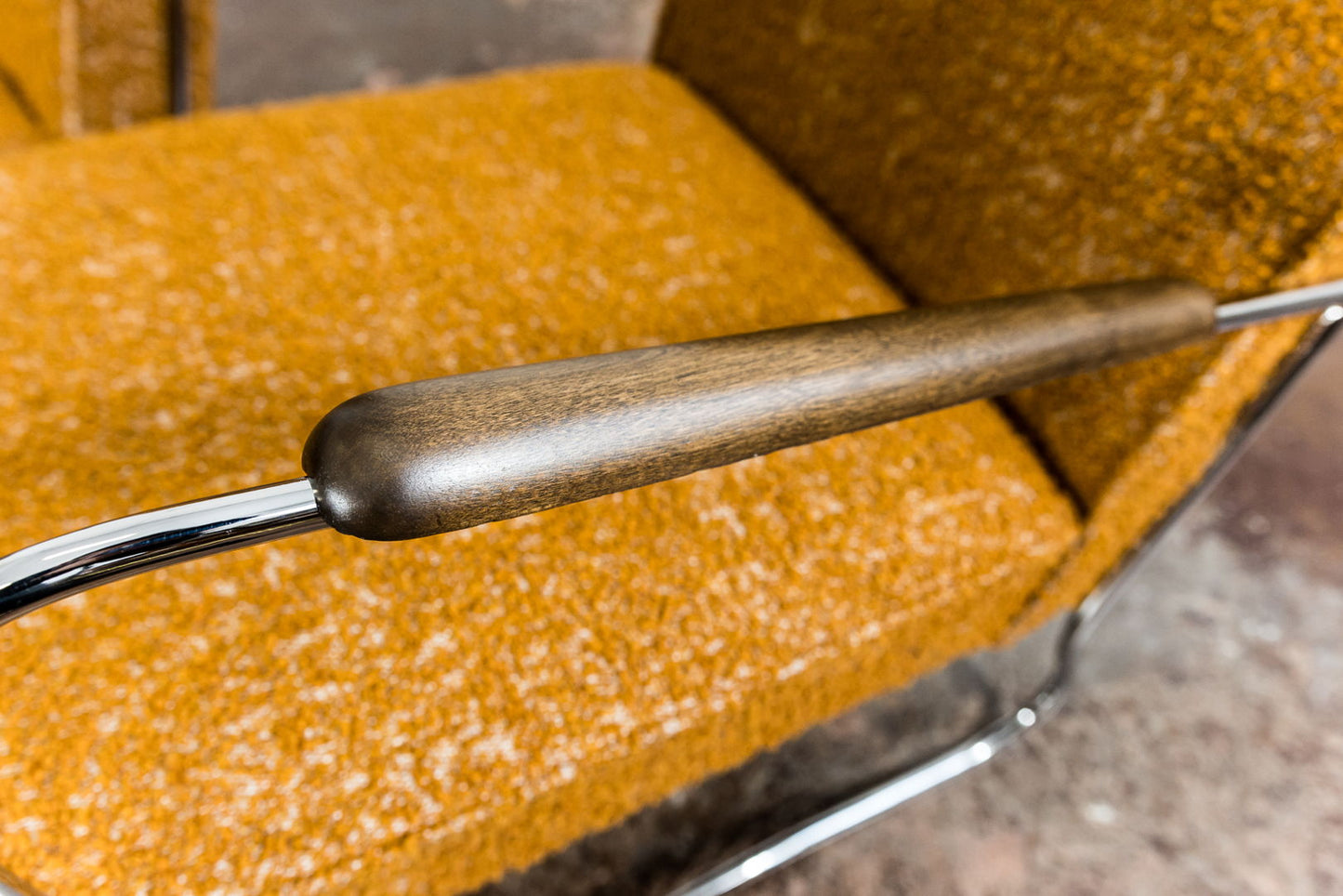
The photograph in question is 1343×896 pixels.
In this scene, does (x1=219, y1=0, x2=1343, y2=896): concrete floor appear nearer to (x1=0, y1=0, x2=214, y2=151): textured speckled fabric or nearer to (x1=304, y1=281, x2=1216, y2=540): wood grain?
(x1=0, y1=0, x2=214, y2=151): textured speckled fabric

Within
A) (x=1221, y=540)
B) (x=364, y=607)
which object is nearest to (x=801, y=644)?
(x=364, y=607)

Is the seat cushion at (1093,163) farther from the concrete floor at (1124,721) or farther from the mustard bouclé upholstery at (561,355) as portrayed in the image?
the concrete floor at (1124,721)

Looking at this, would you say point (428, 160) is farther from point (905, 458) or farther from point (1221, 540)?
point (1221, 540)

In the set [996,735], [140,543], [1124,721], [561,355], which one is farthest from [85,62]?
[1124,721]

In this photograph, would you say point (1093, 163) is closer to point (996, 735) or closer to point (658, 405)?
point (658, 405)

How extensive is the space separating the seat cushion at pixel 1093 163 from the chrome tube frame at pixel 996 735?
0.01 m

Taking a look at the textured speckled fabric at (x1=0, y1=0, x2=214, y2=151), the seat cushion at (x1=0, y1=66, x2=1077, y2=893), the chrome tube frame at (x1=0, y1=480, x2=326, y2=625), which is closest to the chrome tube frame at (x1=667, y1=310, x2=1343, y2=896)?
the seat cushion at (x1=0, y1=66, x2=1077, y2=893)

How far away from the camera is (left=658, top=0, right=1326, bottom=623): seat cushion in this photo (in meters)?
0.44

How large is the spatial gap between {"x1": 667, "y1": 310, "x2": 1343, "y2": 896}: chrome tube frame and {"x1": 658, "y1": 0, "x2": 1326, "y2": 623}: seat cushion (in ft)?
0.04

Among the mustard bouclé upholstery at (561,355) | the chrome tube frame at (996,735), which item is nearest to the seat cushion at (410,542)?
the mustard bouclé upholstery at (561,355)

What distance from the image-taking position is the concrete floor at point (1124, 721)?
72 cm

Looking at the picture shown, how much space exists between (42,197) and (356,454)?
1.43ft

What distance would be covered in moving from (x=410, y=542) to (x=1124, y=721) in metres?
0.73

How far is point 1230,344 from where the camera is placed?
0.47m
